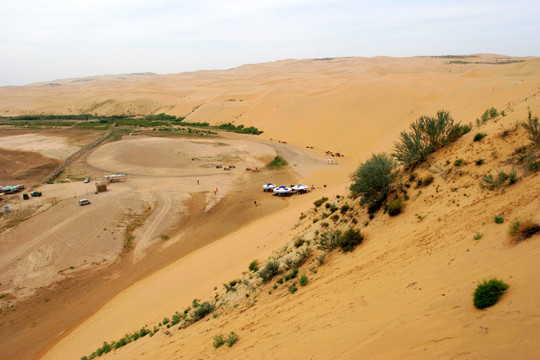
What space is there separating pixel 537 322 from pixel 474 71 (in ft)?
294

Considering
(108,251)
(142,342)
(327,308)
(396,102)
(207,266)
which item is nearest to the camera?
(327,308)

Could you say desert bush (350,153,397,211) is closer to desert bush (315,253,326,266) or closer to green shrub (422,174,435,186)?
green shrub (422,174,435,186)

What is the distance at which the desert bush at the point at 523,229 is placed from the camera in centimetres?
701

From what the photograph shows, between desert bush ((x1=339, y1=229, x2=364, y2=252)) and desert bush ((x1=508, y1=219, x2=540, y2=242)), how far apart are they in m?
4.59

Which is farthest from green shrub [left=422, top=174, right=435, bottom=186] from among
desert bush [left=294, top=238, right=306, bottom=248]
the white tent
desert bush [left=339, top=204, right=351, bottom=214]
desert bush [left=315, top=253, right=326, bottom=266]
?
the white tent

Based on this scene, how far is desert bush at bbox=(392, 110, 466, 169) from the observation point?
13.5 meters

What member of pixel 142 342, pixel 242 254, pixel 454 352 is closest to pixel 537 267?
pixel 454 352

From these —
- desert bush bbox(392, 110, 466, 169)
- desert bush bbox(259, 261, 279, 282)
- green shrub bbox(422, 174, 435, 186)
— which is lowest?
desert bush bbox(259, 261, 279, 282)

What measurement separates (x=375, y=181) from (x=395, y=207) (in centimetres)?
157

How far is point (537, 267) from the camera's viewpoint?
5957mm

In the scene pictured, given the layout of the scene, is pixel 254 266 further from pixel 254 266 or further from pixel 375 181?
pixel 375 181

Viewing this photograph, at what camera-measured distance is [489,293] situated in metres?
5.74

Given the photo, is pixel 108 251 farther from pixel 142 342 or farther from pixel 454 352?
pixel 454 352

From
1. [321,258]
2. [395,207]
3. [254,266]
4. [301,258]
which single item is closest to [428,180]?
[395,207]
